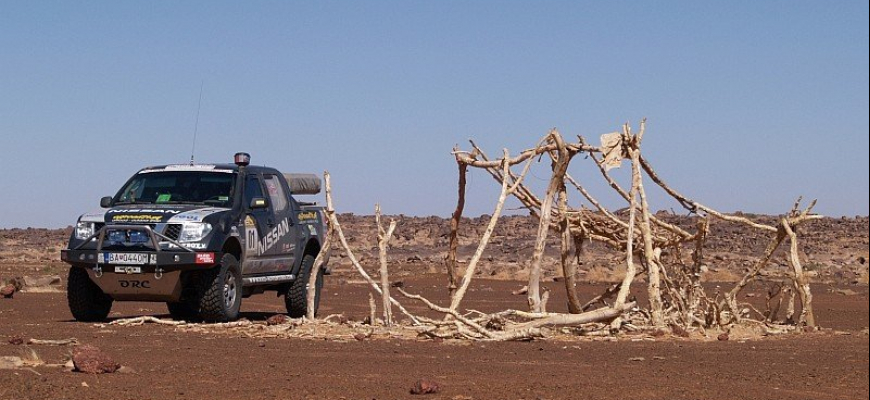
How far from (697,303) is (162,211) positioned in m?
6.40

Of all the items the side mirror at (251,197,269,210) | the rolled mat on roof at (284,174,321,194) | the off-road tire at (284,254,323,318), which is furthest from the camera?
the rolled mat on roof at (284,174,321,194)

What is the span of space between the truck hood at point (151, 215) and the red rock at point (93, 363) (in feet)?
16.3

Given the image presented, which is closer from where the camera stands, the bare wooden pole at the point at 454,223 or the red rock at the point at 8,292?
the bare wooden pole at the point at 454,223

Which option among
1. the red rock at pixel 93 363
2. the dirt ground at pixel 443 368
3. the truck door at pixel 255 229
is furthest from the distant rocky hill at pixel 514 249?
the red rock at pixel 93 363

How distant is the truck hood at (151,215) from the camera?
16188mm

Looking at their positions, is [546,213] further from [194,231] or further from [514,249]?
[514,249]

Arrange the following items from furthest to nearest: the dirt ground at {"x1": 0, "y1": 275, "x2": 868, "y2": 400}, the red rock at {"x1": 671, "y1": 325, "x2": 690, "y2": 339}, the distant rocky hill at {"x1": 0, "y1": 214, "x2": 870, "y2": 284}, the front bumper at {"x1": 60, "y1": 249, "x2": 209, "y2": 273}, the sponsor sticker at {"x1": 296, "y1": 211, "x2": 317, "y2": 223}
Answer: the distant rocky hill at {"x1": 0, "y1": 214, "x2": 870, "y2": 284}, the sponsor sticker at {"x1": 296, "y1": 211, "x2": 317, "y2": 223}, the front bumper at {"x1": 60, "y1": 249, "x2": 209, "y2": 273}, the red rock at {"x1": 671, "y1": 325, "x2": 690, "y2": 339}, the dirt ground at {"x1": 0, "y1": 275, "x2": 868, "y2": 400}

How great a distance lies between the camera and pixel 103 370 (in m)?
11.2

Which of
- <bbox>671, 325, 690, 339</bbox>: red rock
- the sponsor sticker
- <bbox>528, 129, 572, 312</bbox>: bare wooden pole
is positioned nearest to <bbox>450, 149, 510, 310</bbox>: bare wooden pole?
<bbox>528, 129, 572, 312</bbox>: bare wooden pole

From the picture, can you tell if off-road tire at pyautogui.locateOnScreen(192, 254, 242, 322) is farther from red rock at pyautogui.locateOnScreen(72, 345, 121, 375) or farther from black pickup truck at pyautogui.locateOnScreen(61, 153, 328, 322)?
red rock at pyautogui.locateOnScreen(72, 345, 121, 375)

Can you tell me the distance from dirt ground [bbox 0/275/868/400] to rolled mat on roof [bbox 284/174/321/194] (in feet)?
13.6

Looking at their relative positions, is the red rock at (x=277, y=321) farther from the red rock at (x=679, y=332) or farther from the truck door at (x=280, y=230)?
the red rock at (x=679, y=332)

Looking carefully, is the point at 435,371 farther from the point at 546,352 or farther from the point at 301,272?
the point at 301,272

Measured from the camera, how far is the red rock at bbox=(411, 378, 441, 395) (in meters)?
10.1
